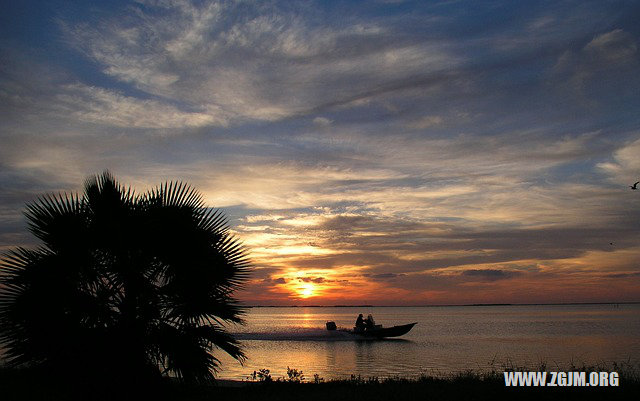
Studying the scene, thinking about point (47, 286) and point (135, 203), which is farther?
point (135, 203)

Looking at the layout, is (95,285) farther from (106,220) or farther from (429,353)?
(429,353)

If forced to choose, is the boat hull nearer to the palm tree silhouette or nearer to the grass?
the grass

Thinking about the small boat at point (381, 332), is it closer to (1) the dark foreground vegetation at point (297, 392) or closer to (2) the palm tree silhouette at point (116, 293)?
(1) the dark foreground vegetation at point (297, 392)

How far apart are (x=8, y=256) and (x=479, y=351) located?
131ft

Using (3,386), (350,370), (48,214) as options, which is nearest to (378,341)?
(350,370)

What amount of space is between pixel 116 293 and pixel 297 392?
5422mm

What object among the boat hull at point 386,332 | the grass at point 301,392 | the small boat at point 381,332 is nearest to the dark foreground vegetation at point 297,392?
the grass at point 301,392

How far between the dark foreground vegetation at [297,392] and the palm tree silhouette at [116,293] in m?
0.36

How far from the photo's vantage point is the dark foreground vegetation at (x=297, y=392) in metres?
9.32

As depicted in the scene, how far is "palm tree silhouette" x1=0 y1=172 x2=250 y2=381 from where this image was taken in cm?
905

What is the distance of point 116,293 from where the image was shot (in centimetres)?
967

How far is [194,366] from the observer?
9.46m

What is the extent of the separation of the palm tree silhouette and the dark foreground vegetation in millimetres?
359

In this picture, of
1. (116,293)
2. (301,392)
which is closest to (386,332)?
(301,392)
